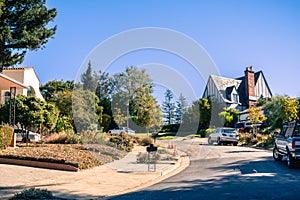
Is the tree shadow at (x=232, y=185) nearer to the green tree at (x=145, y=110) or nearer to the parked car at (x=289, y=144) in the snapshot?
the parked car at (x=289, y=144)

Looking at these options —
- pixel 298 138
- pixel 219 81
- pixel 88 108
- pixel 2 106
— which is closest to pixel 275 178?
pixel 298 138

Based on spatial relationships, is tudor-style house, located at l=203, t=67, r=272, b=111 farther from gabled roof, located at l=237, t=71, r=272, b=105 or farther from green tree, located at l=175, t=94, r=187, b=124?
green tree, located at l=175, t=94, r=187, b=124

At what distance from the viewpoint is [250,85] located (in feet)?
166

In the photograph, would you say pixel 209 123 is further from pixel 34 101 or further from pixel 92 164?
pixel 92 164

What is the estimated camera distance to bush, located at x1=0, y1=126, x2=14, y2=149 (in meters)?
15.6

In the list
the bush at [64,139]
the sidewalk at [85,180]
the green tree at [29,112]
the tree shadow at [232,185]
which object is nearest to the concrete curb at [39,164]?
the sidewalk at [85,180]

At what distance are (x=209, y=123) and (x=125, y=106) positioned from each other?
60.2ft

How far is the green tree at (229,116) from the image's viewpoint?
44844 millimetres

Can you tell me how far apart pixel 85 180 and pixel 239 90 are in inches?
1793

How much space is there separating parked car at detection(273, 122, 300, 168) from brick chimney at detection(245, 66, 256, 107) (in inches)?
1393

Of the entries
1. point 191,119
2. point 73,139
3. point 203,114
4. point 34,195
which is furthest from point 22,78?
point 34,195

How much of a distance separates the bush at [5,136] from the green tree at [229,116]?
3287 cm

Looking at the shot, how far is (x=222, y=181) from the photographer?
393 inches

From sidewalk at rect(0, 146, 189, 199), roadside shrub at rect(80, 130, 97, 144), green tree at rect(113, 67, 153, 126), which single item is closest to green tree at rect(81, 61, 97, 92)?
green tree at rect(113, 67, 153, 126)
